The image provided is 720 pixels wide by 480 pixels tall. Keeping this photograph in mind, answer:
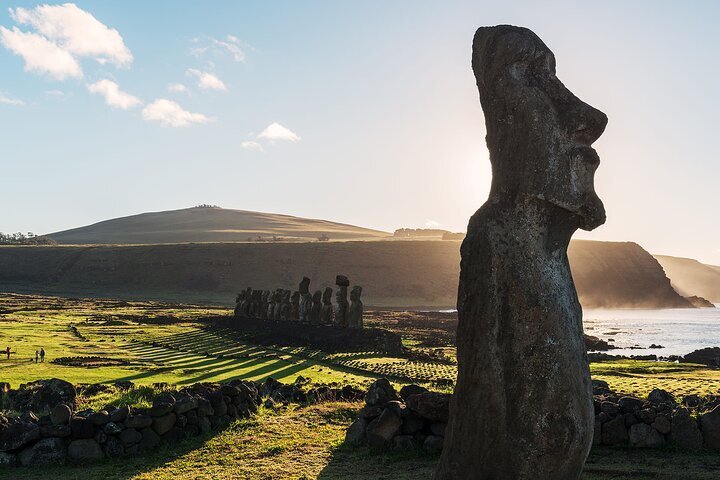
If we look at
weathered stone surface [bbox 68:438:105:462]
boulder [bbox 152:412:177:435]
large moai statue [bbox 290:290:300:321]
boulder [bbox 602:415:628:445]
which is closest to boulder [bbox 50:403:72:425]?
weathered stone surface [bbox 68:438:105:462]

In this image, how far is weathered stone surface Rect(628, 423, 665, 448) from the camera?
11.5 meters

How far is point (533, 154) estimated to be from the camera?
7168 millimetres

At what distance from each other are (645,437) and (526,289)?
6.29 metres

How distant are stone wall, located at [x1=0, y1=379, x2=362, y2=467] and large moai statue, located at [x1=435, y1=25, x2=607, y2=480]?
7.42m

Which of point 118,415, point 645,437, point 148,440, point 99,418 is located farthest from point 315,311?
point 645,437

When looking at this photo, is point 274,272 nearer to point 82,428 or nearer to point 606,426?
point 82,428

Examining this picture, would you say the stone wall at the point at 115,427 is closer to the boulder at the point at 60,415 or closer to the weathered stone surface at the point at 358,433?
the boulder at the point at 60,415

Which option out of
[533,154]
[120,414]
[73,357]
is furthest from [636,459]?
[73,357]

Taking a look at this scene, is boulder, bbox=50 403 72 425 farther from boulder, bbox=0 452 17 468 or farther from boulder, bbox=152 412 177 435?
boulder, bbox=152 412 177 435

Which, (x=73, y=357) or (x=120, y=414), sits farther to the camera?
(x=73, y=357)

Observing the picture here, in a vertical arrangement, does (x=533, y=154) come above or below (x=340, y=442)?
above

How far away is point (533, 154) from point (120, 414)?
363 inches

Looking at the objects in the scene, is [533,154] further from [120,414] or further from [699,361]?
[699,361]

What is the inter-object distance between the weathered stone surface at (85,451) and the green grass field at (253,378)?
32 centimetres
